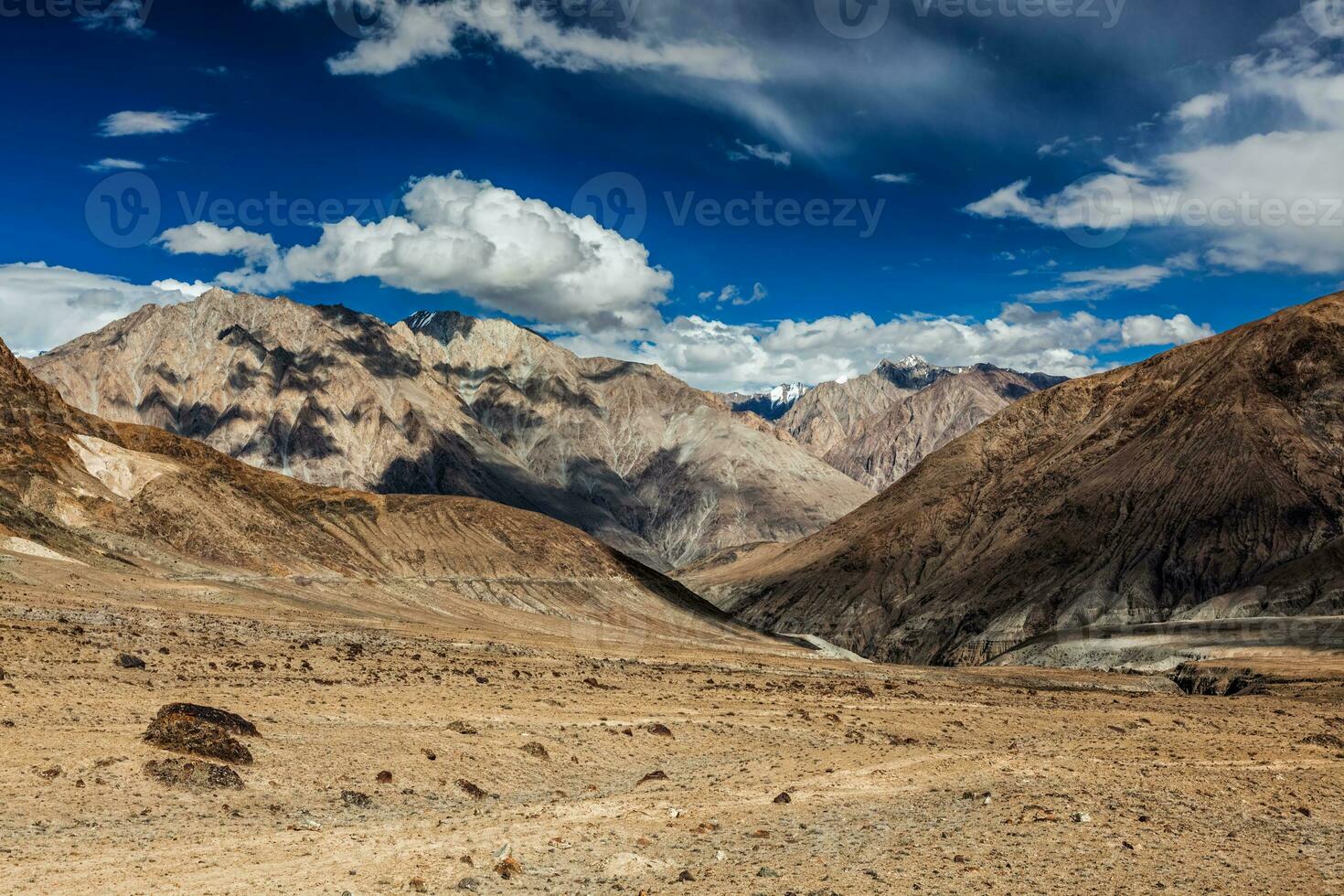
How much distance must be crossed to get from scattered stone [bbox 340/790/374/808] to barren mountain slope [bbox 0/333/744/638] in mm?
55715

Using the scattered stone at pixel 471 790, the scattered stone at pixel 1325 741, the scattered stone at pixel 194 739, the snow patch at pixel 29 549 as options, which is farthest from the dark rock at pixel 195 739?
the snow patch at pixel 29 549

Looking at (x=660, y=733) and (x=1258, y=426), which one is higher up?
(x=1258, y=426)

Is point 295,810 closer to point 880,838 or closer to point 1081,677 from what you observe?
point 880,838

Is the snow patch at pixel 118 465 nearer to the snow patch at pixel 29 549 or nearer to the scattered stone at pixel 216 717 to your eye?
the snow patch at pixel 29 549

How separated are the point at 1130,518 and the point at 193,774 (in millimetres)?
152198

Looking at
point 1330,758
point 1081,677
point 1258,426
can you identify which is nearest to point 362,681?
point 1330,758

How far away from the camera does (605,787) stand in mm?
23484

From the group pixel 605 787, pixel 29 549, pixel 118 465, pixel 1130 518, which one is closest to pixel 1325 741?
pixel 605 787

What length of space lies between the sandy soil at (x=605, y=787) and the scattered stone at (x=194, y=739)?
510 mm

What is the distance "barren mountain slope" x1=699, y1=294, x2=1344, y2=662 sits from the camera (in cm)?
13800

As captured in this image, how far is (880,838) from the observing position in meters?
19.5

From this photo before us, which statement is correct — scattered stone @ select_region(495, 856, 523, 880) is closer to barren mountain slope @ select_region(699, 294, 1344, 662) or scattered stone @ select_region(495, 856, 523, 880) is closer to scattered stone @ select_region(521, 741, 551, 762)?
scattered stone @ select_region(521, 741, 551, 762)

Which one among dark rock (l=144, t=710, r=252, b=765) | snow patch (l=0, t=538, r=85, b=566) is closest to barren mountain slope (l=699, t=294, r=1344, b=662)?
snow patch (l=0, t=538, r=85, b=566)

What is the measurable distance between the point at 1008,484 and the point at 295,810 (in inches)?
6923
